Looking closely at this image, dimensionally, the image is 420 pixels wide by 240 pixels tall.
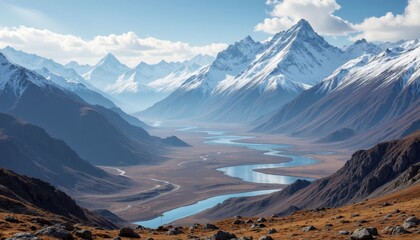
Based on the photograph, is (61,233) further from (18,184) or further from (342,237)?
(18,184)

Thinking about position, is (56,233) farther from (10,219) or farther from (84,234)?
(10,219)

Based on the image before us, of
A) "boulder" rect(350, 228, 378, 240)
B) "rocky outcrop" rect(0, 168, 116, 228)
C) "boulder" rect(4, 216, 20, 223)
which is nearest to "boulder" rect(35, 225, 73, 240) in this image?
"boulder" rect(4, 216, 20, 223)

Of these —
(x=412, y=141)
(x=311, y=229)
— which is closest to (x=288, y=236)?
(x=311, y=229)

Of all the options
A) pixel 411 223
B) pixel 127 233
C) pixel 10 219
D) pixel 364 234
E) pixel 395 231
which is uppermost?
pixel 10 219

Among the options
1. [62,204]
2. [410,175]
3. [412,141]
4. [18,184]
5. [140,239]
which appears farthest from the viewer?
[412,141]

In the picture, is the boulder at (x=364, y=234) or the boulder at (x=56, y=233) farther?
the boulder at (x=56, y=233)

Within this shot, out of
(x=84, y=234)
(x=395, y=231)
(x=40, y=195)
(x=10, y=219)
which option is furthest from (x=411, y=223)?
(x=40, y=195)

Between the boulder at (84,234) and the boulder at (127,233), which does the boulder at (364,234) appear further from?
the boulder at (84,234)

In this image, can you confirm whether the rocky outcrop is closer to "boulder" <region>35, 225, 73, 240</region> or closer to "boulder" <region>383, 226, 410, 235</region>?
"boulder" <region>35, 225, 73, 240</region>

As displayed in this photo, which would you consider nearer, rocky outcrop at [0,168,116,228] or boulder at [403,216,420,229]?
boulder at [403,216,420,229]

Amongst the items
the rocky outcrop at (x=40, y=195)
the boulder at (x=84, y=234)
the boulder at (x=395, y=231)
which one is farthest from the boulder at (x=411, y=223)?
the rocky outcrop at (x=40, y=195)

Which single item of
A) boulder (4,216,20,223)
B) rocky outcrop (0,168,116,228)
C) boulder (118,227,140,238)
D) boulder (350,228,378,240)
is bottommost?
boulder (350,228,378,240)
